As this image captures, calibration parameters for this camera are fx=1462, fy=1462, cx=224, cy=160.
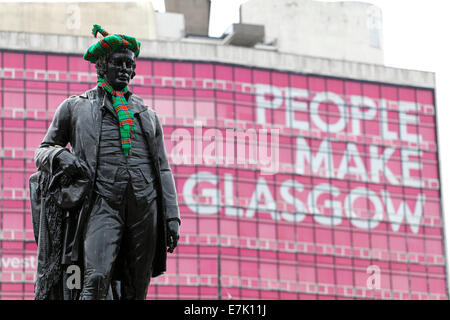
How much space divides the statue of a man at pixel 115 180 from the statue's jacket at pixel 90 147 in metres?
0.01

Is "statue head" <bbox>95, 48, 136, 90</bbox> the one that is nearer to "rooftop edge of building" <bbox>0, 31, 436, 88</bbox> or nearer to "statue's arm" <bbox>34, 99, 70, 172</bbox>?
"statue's arm" <bbox>34, 99, 70, 172</bbox>

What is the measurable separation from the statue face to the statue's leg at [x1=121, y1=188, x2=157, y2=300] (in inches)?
45.7

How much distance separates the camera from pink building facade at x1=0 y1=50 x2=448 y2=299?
89688 millimetres

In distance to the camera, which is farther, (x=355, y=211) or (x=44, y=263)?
(x=355, y=211)

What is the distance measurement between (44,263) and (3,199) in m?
75.1

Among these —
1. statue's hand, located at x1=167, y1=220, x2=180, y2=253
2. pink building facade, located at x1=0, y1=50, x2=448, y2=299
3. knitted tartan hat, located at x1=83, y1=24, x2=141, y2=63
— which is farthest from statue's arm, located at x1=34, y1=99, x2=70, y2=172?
pink building facade, located at x1=0, y1=50, x2=448, y2=299

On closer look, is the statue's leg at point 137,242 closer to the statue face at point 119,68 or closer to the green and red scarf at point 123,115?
the green and red scarf at point 123,115

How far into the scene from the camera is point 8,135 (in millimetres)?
89812

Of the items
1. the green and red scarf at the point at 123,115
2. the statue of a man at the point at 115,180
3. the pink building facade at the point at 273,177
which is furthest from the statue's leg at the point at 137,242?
the pink building facade at the point at 273,177

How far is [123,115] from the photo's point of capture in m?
15.1

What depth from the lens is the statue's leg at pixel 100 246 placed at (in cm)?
1447

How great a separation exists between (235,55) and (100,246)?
3221 inches
